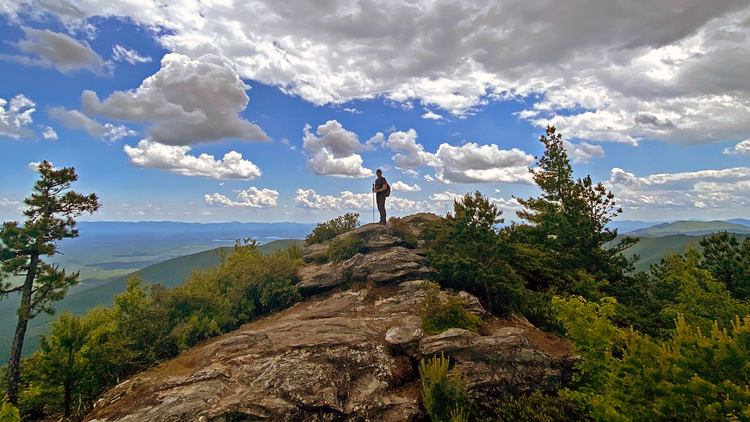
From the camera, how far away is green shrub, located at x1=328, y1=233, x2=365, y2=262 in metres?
24.1

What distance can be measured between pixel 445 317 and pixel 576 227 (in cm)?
1536

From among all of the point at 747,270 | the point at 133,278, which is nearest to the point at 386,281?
the point at 133,278

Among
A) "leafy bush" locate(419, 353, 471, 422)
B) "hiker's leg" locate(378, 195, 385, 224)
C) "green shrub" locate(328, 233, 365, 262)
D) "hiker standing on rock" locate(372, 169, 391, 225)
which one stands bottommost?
"leafy bush" locate(419, 353, 471, 422)

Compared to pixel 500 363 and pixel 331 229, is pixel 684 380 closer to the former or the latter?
pixel 500 363

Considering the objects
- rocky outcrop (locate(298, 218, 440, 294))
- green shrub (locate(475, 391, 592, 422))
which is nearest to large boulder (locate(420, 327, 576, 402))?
green shrub (locate(475, 391, 592, 422))

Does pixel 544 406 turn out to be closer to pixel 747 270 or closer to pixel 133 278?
pixel 133 278

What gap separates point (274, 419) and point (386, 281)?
36.0 feet

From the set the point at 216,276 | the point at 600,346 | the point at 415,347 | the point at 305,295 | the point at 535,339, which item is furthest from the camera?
the point at 216,276

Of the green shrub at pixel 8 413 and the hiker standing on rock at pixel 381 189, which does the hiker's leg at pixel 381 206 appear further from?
the green shrub at pixel 8 413

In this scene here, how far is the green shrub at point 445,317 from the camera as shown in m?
14.8

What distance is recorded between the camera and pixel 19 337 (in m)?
18.9

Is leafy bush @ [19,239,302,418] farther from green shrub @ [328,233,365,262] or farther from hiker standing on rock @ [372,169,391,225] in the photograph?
hiker standing on rock @ [372,169,391,225]

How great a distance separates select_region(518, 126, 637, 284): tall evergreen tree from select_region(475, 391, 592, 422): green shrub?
13.5m

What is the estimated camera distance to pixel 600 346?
1208cm
